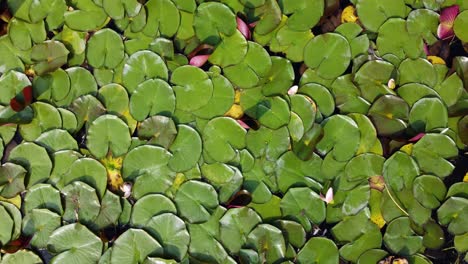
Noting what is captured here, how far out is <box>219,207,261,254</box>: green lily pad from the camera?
1267 mm

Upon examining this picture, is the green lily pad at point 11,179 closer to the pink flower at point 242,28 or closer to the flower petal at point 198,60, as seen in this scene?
the flower petal at point 198,60

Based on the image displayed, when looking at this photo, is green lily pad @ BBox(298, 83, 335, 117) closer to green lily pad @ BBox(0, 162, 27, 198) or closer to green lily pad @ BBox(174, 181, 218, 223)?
green lily pad @ BBox(174, 181, 218, 223)

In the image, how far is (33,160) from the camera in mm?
1294

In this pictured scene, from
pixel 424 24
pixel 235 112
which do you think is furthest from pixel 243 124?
pixel 424 24

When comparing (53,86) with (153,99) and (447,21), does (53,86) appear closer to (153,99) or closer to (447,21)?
(153,99)

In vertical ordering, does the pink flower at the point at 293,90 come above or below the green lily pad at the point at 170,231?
above

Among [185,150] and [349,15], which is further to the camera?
[349,15]

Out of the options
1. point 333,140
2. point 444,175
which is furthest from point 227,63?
point 444,175

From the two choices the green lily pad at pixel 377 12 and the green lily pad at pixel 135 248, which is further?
the green lily pad at pixel 377 12

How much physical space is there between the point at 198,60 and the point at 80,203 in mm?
476

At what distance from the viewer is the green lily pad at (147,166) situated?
4.21ft

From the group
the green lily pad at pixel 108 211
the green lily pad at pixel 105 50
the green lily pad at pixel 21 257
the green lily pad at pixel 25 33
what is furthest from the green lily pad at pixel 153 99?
the green lily pad at pixel 21 257

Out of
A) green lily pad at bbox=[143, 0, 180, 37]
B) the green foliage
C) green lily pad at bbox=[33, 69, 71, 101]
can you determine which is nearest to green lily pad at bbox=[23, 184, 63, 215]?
the green foliage

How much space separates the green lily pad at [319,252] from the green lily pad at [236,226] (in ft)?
0.46
